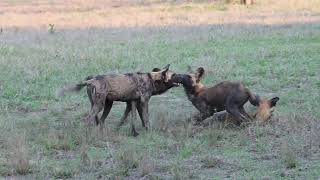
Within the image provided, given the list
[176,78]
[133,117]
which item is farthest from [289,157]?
[176,78]

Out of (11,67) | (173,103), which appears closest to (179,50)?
(11,67)

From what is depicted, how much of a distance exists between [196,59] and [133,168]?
8.26 meters

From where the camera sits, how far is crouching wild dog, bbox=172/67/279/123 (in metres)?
9.64

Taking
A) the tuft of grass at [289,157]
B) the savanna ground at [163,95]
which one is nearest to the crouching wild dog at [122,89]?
the savanna ground at [163,95]

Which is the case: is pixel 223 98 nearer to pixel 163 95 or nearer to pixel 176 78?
pixel 176 78

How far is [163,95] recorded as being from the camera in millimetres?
12156

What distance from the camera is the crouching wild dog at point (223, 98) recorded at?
9.64m

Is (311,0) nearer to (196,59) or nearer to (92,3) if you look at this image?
(92,3)

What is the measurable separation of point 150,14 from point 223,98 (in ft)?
57.0

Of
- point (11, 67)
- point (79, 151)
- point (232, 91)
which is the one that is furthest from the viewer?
point (11, 67)

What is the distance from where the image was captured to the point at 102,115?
9.88 meters

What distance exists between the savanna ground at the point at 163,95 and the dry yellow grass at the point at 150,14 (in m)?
0.08

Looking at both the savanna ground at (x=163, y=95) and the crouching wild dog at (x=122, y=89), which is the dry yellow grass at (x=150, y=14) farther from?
the crouching wild dog at (x=122, y=89)

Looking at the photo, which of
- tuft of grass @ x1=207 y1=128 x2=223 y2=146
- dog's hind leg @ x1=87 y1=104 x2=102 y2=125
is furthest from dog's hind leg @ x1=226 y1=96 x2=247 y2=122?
dog's hind leg @ x1=87 y1=104 x2=102 y2=125
